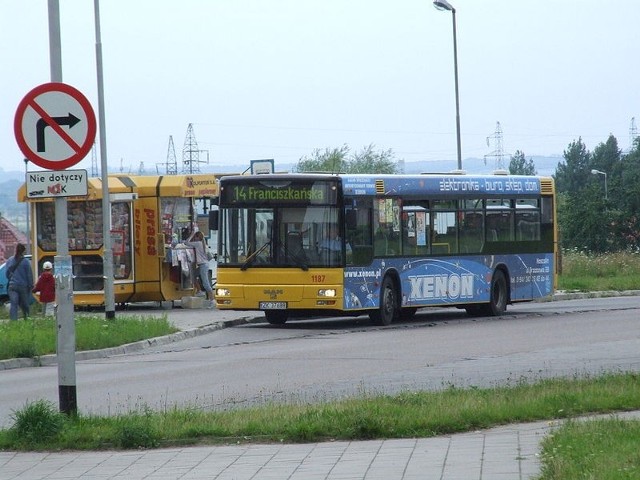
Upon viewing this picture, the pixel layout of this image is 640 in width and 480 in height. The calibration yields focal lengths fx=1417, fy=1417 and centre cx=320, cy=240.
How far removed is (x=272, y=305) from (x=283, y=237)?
4.36 ft

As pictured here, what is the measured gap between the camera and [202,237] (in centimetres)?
3559

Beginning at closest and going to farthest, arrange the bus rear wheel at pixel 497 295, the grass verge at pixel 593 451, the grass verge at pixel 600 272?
the grass verge at pixel 593 451 → the bus rear wheel at pixel 497 295 → the grass verge at pixel 600 272

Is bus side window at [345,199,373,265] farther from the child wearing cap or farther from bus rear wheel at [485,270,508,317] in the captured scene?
the child wearing cap

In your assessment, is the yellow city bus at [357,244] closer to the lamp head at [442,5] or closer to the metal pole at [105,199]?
the metal pole at [105,199]

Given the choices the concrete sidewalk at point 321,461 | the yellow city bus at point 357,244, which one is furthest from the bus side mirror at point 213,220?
the concrete sidewalk at point 321,461

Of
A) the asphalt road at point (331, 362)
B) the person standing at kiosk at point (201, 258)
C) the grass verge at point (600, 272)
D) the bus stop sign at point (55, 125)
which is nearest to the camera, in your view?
the bus stop sign at point (55, 125)

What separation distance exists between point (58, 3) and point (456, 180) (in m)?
18.5

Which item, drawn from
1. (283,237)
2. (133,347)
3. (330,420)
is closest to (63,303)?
Answer: (330,420)

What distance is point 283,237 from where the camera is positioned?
27.4m

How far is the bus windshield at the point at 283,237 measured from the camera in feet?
89.0

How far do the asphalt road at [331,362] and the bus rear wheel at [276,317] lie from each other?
432mm

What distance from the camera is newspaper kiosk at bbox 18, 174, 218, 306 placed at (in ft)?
113

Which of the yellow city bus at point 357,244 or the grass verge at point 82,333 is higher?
the yellow city bus at point 357,244

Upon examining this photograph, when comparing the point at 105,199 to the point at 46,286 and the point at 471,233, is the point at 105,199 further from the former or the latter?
the point at 471,233
